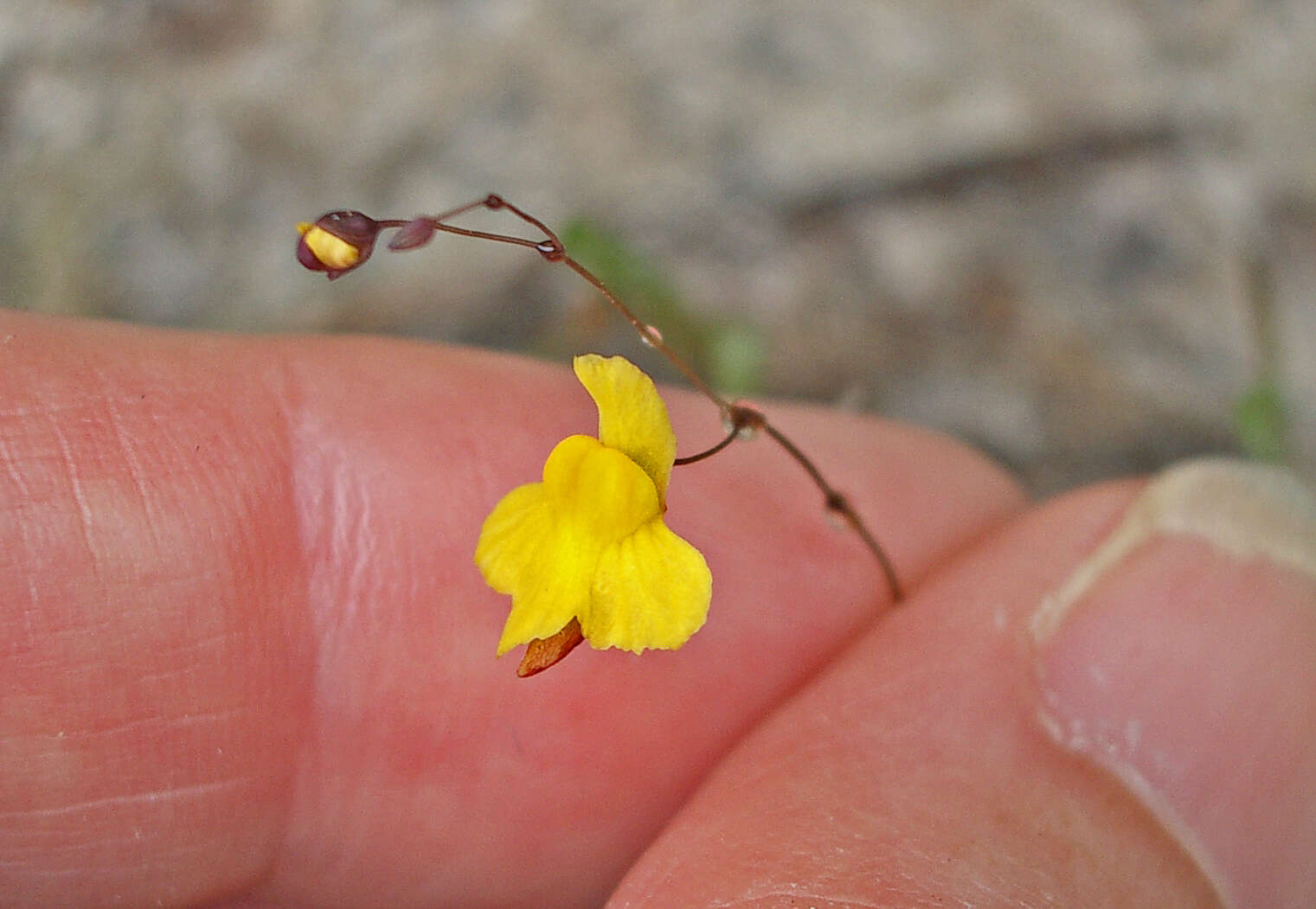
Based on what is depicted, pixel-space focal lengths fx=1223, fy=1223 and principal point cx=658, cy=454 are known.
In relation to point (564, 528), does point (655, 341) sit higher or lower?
higher

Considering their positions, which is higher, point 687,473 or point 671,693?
point 687,473

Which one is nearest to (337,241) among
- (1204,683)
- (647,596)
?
(647,596)

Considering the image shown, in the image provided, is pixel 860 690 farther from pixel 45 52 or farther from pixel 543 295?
pixel 45 52

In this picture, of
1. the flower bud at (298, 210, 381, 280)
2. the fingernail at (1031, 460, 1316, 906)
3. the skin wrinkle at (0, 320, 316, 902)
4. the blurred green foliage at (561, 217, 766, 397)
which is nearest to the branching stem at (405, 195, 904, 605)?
the flower bud at (298, 210, 381, 280)

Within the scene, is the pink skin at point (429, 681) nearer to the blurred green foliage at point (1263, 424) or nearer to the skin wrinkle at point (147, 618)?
the skin wrinkle at point (147, 618)

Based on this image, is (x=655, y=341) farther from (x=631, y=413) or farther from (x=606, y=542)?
(x=606, y=542)

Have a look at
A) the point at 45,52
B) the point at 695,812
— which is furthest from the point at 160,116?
the point at 695,812
